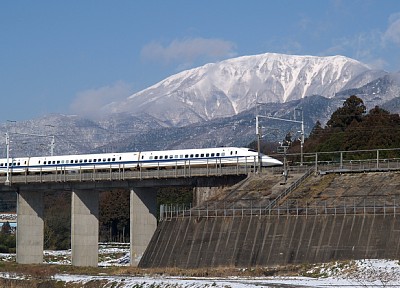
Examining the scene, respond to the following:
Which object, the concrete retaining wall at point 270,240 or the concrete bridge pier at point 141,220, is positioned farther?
the concrete bridge pier at point 141,220

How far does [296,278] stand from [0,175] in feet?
265

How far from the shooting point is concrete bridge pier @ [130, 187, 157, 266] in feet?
357

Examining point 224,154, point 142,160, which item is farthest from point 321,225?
point 142,160

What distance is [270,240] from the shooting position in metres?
78.1

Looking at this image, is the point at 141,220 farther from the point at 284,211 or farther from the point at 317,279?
the point at 317,279

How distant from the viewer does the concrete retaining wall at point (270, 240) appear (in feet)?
240

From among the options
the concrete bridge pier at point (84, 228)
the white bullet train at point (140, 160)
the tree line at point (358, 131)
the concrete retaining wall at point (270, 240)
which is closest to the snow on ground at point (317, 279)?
the concrete retaining wall at point (270, 240)

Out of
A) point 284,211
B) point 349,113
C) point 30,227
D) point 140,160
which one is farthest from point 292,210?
point 349,113

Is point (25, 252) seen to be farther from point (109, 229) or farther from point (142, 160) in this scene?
point (109, 229)

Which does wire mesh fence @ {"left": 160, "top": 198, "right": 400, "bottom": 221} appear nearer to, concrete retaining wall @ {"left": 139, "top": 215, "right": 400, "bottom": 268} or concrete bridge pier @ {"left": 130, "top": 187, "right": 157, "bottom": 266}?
concrete retaining wall @ {"left": 139, "top": 215, "right": 400, "bottom": 268}

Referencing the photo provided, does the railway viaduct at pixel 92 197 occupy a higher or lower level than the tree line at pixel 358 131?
lower

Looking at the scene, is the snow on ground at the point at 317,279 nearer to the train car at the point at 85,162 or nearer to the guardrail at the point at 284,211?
the guardrail at the point at 284,211

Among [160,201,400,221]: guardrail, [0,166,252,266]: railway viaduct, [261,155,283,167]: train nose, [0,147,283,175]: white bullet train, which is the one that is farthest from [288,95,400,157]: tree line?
[160,201,400,221]: guardrail

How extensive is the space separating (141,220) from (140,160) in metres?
16.9
